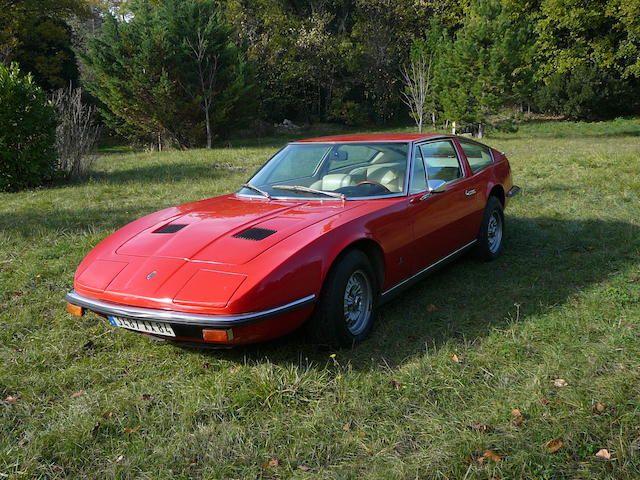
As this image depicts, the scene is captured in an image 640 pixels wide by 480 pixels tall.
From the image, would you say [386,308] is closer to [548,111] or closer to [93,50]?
[93,50]

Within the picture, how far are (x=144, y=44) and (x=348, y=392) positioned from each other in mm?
19962

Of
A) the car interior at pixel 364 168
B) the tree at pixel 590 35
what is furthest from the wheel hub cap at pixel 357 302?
the tree at pixel 590 35

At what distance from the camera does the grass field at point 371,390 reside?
8.01 ft

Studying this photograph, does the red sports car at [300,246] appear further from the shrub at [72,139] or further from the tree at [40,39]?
the tree at [40,39]

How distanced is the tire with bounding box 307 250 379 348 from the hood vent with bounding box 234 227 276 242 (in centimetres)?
48

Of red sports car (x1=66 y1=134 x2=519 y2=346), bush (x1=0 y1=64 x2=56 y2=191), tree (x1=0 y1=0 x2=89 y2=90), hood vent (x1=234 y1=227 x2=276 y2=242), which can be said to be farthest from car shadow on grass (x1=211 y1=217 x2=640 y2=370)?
tree (x1=0 y1=0 x2=89 y2=90)

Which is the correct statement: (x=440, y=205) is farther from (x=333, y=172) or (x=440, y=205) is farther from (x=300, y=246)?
(x=300, y=246)

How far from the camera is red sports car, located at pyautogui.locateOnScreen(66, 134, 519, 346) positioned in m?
2.99

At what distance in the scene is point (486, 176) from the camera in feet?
18.0

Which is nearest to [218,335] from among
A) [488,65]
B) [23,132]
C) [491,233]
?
[491,233]

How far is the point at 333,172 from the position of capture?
4.64 metres

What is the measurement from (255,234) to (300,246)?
0.42m

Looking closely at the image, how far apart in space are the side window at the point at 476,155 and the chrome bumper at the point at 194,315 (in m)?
3.05

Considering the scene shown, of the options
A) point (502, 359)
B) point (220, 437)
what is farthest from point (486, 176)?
point (220, 437)
